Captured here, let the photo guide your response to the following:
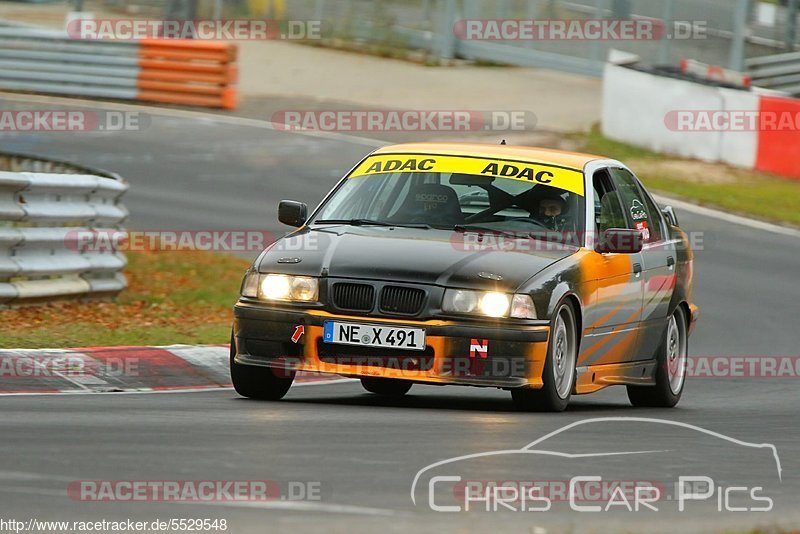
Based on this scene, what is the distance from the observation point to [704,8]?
104 ft

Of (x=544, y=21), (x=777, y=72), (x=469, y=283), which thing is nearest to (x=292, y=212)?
(x=469, y=283)

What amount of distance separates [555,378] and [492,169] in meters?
1.55

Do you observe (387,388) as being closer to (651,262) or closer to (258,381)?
(258,381)

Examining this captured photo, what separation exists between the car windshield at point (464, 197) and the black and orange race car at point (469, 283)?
10 mm

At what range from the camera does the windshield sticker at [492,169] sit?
10.2 metres

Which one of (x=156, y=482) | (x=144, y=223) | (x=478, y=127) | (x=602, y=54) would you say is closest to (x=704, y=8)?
(x=602, y=54)

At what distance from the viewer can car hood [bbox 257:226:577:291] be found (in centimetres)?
902

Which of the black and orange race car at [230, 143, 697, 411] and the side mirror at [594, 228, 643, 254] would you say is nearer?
the black and orange race car at [230, 143, 697, 411]

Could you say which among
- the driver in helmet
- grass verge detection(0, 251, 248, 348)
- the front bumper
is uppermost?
the driver in helmet

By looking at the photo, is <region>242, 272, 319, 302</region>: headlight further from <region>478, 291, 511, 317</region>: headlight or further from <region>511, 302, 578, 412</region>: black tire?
<region>511, 302, 578, 412</region>: black tire

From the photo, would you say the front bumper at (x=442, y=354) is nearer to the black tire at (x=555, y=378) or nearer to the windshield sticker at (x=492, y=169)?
the black tire at (x=555, y=378)

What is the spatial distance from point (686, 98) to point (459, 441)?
66.2ft

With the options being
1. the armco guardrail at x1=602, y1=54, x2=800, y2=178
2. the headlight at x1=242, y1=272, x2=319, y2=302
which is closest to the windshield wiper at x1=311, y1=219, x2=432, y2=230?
the headlight at x1=242, y1=272, x2=319, y2=302

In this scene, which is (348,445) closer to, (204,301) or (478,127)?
(204,301)
